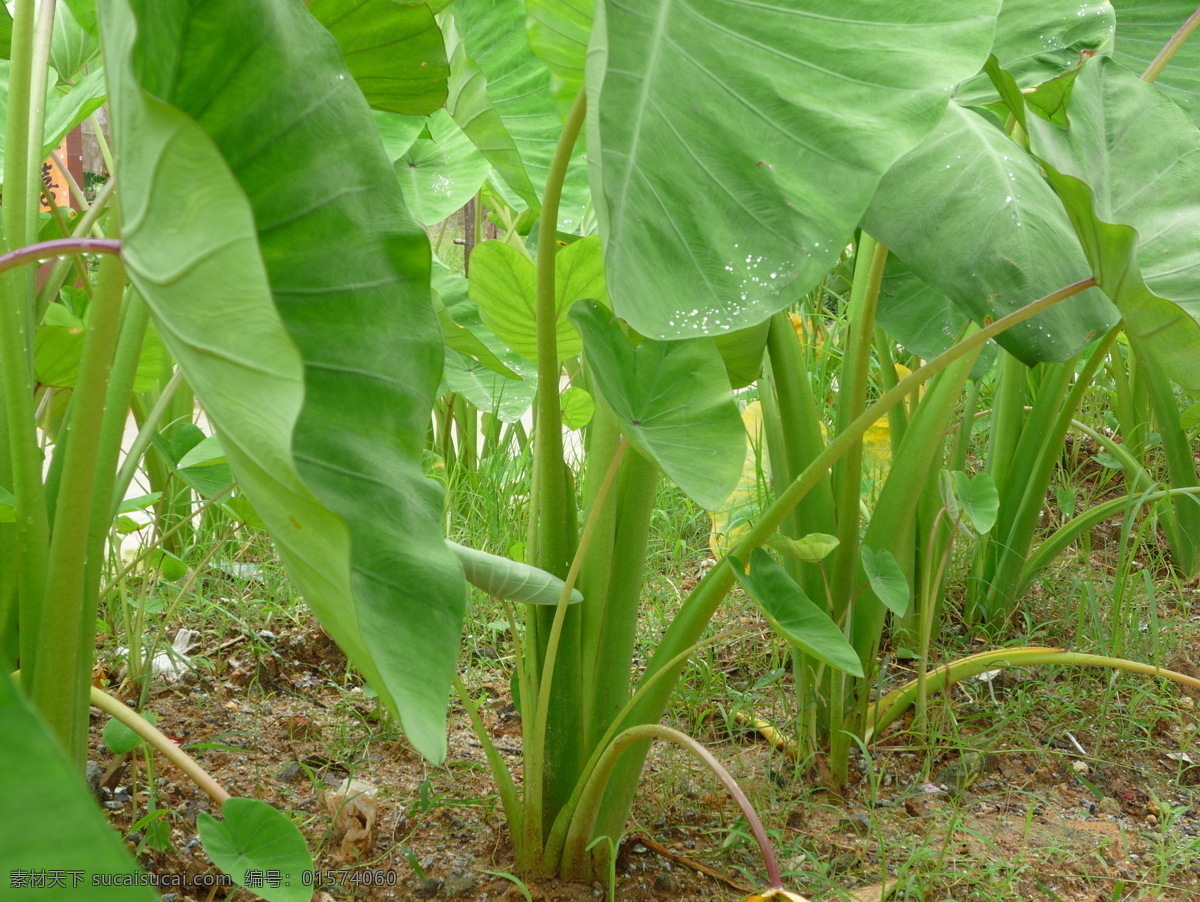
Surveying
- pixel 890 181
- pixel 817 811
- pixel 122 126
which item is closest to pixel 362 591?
pixel 122 126

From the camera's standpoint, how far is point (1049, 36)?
106 cm

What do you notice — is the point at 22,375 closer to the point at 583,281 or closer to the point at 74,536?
the point at 74,536

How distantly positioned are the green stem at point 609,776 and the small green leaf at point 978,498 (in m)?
0.59

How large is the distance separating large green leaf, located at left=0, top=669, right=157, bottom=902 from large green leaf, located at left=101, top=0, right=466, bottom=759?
0.42ft

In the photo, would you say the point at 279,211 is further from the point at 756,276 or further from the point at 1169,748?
the point at 1169,748

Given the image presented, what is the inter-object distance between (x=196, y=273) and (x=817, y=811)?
110 centimetres

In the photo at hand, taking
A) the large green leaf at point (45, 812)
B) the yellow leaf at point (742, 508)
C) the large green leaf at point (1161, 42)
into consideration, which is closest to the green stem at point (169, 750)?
the large green leaf at point (45, 812)

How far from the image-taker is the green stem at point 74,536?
0.60 m

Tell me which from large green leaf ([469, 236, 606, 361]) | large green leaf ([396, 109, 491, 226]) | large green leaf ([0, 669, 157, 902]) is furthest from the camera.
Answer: large green leaf ([396, 109, 491, 226])

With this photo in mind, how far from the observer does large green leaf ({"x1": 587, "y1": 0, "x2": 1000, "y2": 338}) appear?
576 mm

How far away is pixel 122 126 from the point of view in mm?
415

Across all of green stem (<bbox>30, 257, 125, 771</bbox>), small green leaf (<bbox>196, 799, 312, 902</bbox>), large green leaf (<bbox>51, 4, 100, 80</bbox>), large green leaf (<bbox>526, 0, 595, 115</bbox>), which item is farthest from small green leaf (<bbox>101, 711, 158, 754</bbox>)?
large green leaf (<bbox>51, 4, 100, 80</bbox>)

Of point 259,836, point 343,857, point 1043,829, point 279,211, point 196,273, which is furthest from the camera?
point 1043,829

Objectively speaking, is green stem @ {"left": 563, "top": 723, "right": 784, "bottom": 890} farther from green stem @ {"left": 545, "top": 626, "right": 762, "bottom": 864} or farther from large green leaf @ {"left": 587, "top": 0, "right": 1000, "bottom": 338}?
large green leaf @ {"left": 587, "top": 0, "right": 1000, "bottom": 338}
